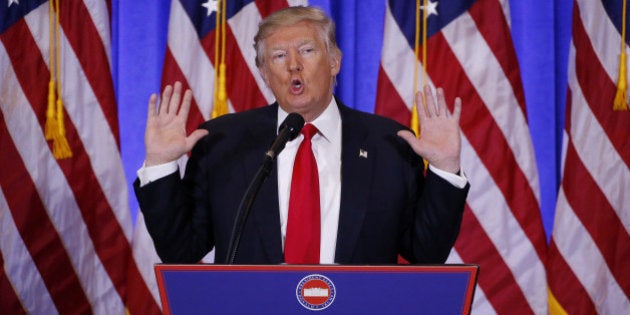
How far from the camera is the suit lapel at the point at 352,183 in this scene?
5.72 ft

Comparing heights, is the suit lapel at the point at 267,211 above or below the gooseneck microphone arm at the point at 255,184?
below

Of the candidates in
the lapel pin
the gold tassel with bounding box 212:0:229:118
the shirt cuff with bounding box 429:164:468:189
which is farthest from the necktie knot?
the gold tassel with bounding box 212:0:229:118

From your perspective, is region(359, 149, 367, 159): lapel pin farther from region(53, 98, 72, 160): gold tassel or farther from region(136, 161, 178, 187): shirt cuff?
region(53, 98, 72, 160): gold tassel

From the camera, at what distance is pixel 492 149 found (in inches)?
121

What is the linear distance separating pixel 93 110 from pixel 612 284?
2.37 metres

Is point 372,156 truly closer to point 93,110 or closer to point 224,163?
point 224,163

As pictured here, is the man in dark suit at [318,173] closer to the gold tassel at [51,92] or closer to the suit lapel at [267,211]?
the suit lapel at [267,211]

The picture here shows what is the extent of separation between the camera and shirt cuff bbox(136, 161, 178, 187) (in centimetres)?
167

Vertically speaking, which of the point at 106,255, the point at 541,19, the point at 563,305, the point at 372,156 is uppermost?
the point at 541,19

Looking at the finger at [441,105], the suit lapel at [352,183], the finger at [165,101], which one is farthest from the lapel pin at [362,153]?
the finger at [165,101]

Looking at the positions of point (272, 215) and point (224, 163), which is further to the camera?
point (224, 163)

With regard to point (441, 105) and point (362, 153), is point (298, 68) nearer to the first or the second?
point (362, 153)

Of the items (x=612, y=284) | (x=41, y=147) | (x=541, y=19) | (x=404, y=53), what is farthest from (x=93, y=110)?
(x=612, y=284)

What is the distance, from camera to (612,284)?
3.04 metres
